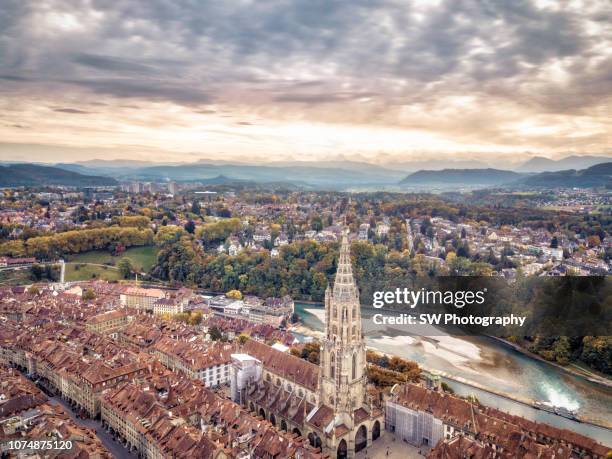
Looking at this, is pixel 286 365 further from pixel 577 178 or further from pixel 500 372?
pixel 577 178

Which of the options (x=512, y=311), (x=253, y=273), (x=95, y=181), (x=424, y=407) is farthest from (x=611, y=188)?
(x=95, y=181)

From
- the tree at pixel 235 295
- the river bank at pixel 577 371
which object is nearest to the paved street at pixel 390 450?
the river bank at pixel 577 371

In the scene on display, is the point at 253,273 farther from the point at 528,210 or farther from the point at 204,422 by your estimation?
the point at 528,210

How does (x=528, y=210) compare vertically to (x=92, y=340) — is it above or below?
above

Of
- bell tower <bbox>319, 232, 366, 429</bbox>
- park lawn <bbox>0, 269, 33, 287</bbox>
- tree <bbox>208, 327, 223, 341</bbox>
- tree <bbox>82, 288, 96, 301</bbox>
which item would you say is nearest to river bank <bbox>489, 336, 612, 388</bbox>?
bell tower <bbox>319, 232, 366, 429</bbox>

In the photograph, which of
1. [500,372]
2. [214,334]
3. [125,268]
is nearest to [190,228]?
[125,268]

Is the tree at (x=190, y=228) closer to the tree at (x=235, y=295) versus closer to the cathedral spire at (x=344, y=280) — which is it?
the tree at (x=235, y=295)

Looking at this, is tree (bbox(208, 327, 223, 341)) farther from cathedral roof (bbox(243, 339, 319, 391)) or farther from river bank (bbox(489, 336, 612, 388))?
river bank (bbox(489, 336, 612, 388))

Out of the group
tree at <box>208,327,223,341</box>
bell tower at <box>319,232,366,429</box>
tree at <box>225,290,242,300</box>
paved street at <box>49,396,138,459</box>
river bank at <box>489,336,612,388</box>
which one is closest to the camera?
paved street at <box>49,396,138,459</box>
